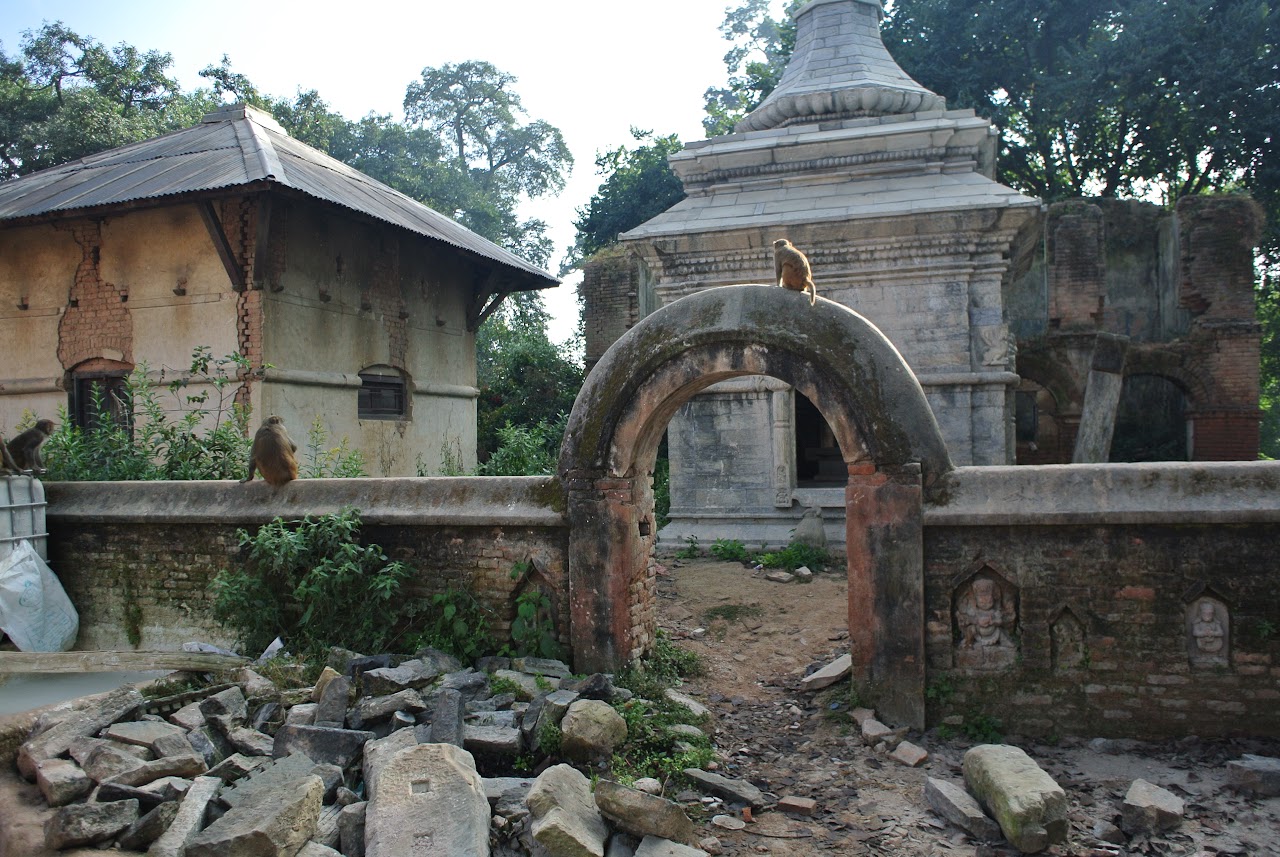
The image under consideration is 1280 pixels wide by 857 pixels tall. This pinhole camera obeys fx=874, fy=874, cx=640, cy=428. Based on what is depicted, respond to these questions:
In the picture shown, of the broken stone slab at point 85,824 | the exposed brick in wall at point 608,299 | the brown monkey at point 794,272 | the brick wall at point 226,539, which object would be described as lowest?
the broken stone slab at point 85,824

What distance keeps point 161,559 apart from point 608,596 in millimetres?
3750

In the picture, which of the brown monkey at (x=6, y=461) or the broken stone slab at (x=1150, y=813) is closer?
the broken stone slab at (x=1150, y=813)

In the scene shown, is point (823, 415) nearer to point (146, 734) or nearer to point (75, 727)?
point (146, 734)

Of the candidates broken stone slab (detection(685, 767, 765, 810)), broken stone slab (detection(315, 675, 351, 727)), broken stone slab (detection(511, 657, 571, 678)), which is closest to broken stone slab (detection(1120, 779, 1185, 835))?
broken stone slab (detection(685, 767, 765, 810))

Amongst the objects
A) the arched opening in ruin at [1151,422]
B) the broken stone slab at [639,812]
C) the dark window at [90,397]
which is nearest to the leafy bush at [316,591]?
the broken stone slab at [639,812]

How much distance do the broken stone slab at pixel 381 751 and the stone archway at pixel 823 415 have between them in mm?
1544

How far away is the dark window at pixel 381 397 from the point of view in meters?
11.7

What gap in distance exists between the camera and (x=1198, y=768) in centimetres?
466

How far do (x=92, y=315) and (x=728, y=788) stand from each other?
10.1 meters

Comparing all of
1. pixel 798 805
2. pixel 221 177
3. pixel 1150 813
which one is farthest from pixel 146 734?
pixel 221 177

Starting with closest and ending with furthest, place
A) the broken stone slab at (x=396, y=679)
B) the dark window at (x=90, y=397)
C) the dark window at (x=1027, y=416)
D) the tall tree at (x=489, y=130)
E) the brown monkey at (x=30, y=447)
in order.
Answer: the broken stone slab at (x=396, y=679), the brown monkey at (x=30, y=447), the dark window at (x=90, y=397), the dark window at (x=1027, y=416), the tall tree at (x=489, y=130)

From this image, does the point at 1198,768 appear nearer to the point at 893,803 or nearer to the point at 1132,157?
the point at 893,803

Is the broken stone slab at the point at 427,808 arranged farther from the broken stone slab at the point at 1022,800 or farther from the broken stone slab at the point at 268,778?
the broken stone slab at the point at 1022,800

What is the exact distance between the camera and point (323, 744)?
14.8 ft
